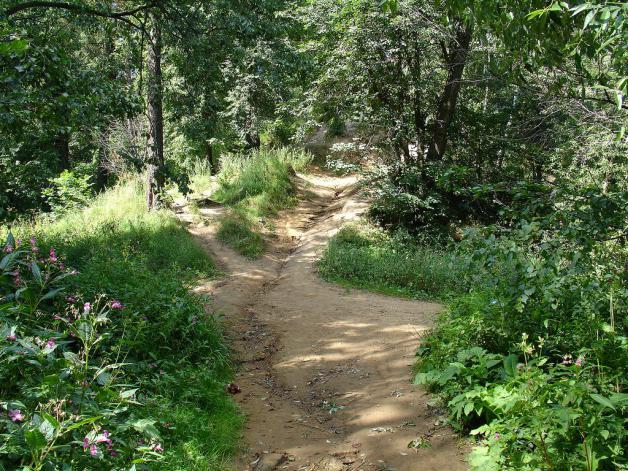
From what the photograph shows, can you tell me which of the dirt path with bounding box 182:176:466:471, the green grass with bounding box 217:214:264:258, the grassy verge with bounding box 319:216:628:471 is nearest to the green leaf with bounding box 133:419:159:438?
the dirt path with bounding box 182:176:466:471

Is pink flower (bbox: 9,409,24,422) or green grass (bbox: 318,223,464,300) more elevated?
pink flower (bbox: 9,409,24,422)

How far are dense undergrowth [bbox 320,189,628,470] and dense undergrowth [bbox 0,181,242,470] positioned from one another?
→ 191cm

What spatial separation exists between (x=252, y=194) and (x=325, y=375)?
10.1m

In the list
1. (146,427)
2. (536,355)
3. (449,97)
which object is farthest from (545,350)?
(449,97)

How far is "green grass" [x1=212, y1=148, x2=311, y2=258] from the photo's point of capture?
12758 mm

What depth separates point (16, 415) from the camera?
2.53 m

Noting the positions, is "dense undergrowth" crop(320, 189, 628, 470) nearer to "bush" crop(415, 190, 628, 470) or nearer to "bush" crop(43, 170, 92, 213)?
"bush" crop(415, 190, 628, 470)

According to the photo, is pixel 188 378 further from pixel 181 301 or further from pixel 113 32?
pixel 113 32

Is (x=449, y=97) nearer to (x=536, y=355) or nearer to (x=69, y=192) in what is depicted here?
(x=69, y=192)

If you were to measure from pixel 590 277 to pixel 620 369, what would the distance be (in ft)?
3.45

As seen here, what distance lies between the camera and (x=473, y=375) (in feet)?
13.9

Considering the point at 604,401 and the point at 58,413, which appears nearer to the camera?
the point at 58,413

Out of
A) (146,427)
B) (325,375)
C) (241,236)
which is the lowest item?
(325,375)

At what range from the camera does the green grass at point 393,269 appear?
→ 1009 cm
